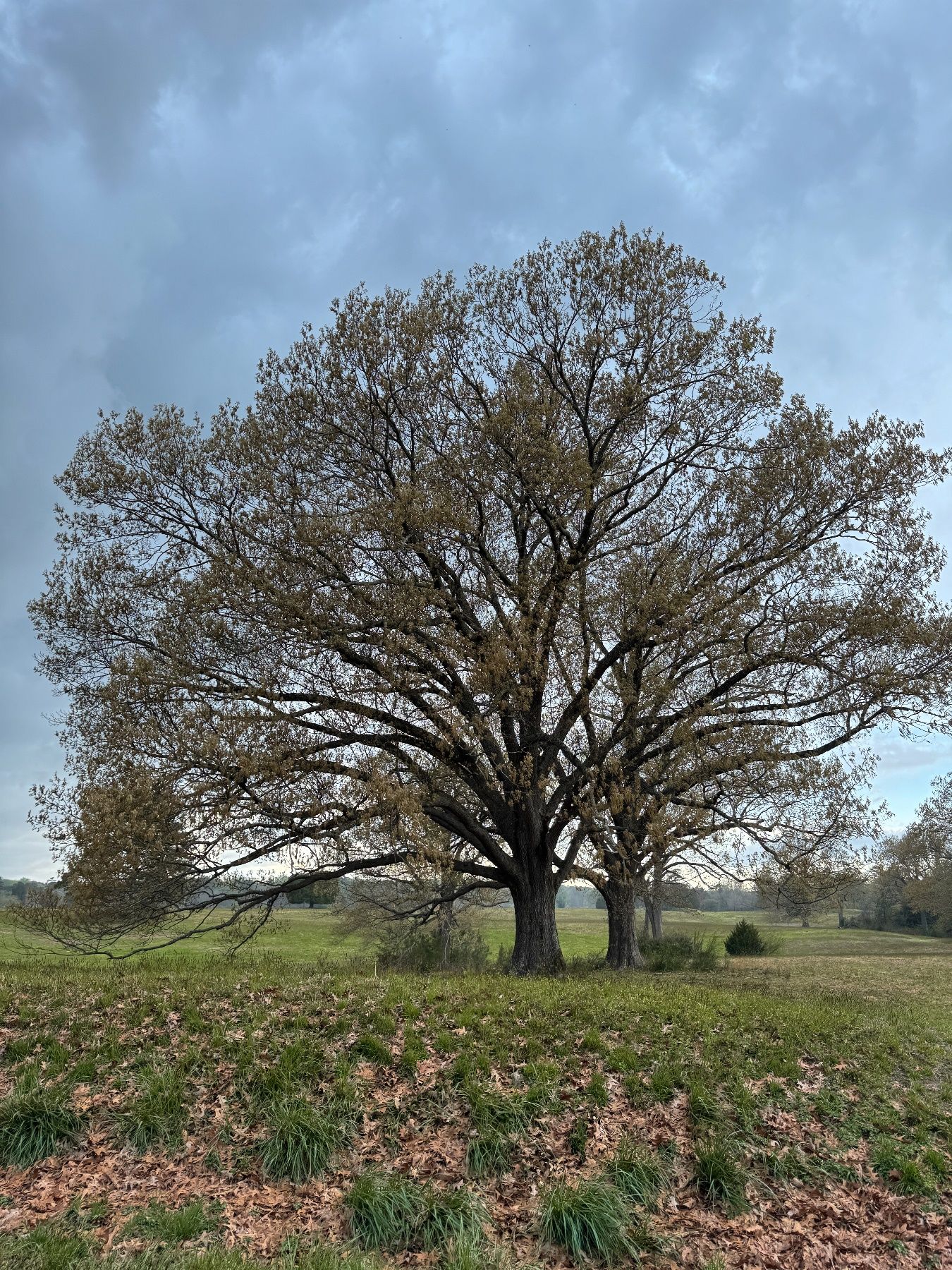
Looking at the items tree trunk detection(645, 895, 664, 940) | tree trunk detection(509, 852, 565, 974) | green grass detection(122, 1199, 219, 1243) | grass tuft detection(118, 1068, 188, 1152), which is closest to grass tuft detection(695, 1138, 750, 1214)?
green grass detection(122, 1199, 219, 1243)

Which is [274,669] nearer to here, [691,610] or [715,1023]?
[691,610]

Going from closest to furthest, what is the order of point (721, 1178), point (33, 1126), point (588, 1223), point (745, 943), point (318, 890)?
point (588, 1223) < point (721, 1178) < point (33, 1126) < point (318, 890) < point (745, 943)

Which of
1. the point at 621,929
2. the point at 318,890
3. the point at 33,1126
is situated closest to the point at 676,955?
the point at 621,929

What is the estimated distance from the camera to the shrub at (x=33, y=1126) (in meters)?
6.99

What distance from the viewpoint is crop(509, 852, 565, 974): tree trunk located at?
16453mm

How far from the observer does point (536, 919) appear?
1659cm

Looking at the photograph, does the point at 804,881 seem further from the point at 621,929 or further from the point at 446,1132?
the point at 446,1132

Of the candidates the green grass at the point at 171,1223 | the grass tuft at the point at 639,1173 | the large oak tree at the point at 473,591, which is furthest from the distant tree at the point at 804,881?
the green grass at the point at 171,1223

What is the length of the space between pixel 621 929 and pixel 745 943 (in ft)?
55.7

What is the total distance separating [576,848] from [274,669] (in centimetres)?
754

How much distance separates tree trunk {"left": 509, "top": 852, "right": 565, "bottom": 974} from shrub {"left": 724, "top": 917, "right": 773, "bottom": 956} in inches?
865

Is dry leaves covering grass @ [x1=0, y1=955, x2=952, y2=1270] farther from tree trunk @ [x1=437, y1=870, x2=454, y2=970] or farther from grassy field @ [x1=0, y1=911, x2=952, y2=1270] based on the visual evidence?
tree trunk @ [x1=437, y1=870, x2=454, y2=970]

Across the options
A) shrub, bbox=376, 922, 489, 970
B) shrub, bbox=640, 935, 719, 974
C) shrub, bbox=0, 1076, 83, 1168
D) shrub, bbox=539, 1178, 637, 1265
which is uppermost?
shrub, bbox=0, 1076, 83, 1168

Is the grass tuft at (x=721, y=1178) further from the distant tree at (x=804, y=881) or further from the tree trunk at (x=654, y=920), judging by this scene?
the tree trunk at (x=654, y=920)
